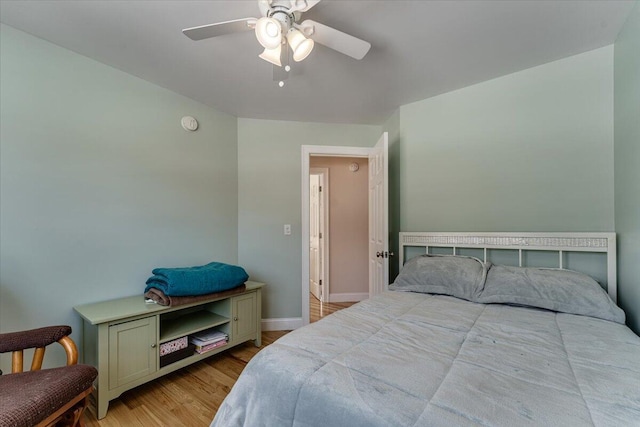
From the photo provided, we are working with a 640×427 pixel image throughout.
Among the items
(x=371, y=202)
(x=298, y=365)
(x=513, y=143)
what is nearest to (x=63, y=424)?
(x=298, y=365)

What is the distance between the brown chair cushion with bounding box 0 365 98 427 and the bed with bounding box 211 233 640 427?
0.69 m

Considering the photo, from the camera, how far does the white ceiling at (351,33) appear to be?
57.9 inches

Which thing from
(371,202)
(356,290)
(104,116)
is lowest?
(356,290)

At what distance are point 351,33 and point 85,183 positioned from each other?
2068 mm

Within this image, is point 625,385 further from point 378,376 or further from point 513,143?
point 513,143

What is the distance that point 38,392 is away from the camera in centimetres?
111

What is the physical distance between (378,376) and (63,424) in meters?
1.56

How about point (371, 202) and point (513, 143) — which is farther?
point (371, 202)

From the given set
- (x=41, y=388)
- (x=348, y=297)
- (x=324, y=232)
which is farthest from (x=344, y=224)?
(x=41, y=388)

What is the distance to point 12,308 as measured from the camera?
63.4 inches

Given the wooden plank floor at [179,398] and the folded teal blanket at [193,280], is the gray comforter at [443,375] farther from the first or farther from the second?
the folded teal blanket at [193,280]

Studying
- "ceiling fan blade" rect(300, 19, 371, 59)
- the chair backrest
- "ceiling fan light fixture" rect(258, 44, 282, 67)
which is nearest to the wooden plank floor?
the chair backrest

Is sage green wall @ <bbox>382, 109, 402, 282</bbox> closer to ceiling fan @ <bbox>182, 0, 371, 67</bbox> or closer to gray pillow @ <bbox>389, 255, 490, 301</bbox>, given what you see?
gray pillow @ <bbox>389, 255, 490, 301</bbox>

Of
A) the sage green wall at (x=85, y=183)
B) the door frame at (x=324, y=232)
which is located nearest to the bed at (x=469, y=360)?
the sage green wall at (x=85, y=183)
